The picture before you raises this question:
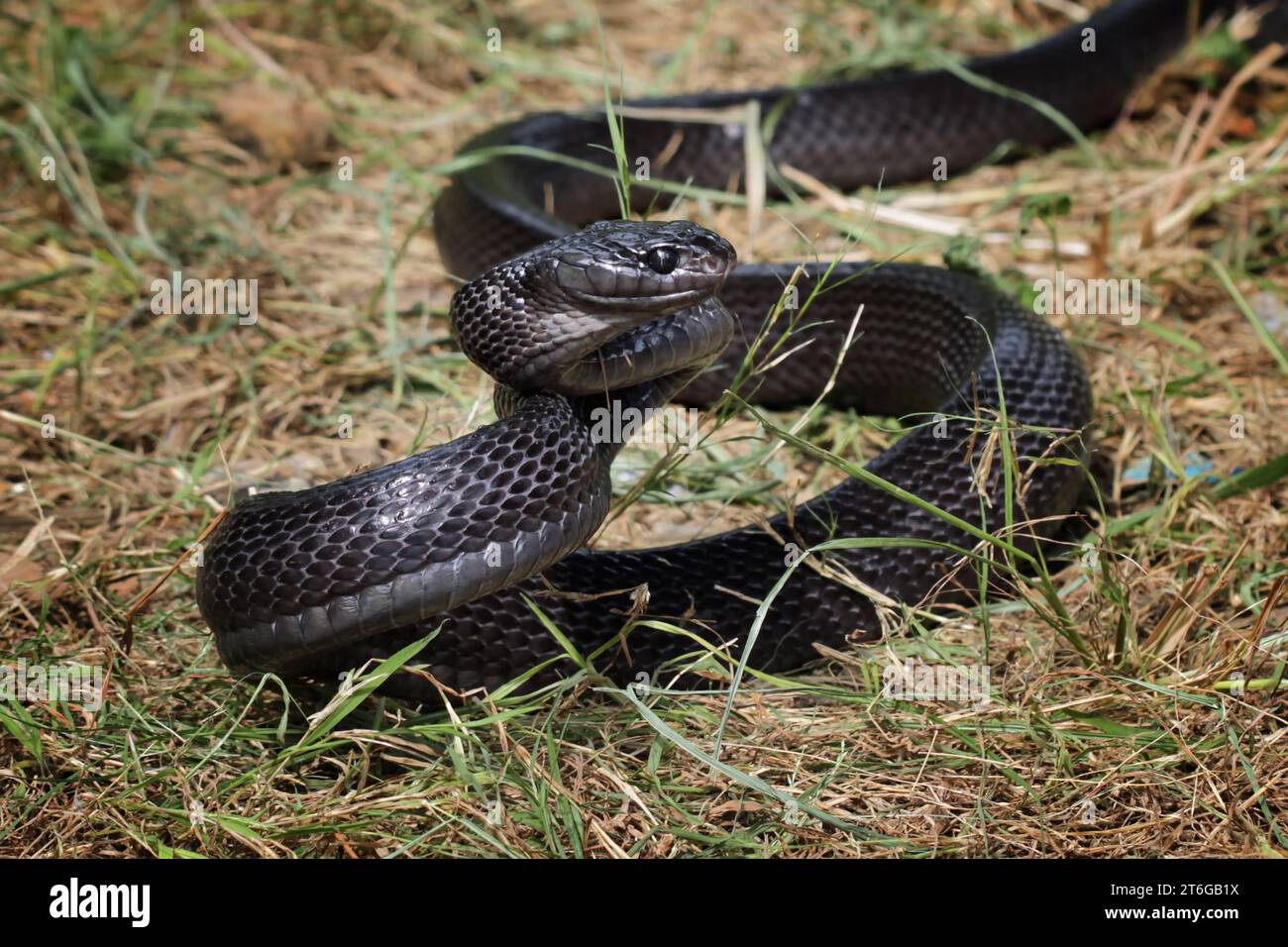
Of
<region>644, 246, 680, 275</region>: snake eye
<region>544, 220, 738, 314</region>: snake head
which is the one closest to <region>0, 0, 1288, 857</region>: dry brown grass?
<region>544, 220, 738, 314</region>: snake head

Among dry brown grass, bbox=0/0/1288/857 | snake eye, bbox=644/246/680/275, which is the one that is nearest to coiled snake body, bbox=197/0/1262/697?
snake eye, bbox=644/246/680/275

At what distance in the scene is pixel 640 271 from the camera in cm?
346

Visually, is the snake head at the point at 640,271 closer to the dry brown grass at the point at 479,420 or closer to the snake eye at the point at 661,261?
the snake eye at the point at 661,261

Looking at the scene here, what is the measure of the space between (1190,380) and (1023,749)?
226 centimetres

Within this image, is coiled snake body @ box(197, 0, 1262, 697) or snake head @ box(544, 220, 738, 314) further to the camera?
snake head @ box(544, 220, 738, 314)

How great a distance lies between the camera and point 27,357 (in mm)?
5547

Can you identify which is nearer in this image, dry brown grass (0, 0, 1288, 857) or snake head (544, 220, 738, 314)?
dry brown grass (0, 0, 1288, 857)

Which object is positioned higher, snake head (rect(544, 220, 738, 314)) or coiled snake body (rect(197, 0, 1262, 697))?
snake head (rect(544, 220, 738, 314))

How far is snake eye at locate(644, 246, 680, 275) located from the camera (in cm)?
347

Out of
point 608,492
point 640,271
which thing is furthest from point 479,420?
point 640,271

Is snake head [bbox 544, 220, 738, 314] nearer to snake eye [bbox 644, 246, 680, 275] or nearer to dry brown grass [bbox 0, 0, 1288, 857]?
snake eye [bbox 644, 246, 680, 275]

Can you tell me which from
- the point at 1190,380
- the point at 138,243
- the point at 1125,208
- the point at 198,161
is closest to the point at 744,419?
the point at 1190,380

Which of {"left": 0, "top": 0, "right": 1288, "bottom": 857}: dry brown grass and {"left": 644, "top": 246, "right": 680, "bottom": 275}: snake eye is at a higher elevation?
{"left": 644, "top": 246, "right": 680, "bottom": 275}: snake eye

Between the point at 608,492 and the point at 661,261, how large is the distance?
0.65m
